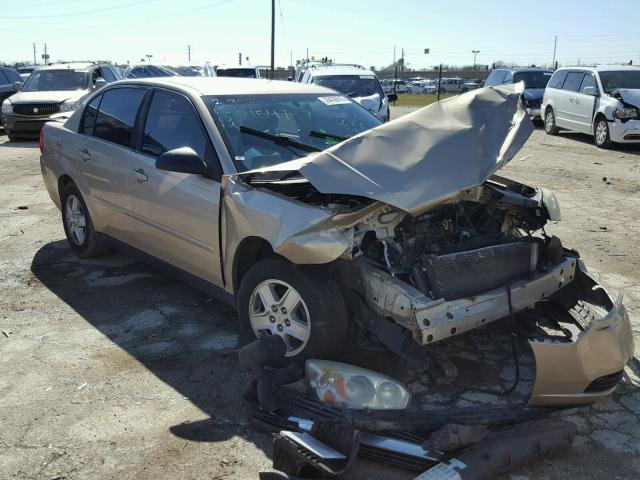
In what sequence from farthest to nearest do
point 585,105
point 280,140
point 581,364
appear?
point 585,105 < point 280,140 < point 581,364

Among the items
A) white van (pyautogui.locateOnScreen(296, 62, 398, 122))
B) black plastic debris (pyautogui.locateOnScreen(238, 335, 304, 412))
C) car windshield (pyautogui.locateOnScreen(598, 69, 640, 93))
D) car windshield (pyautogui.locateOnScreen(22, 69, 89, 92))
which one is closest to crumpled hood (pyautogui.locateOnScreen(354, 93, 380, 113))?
white van (pyautogui.locateOnScreen(296, 62, 398, 122))

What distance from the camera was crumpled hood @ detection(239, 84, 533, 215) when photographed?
3.39m

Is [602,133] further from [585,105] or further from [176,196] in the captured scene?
[176,196]

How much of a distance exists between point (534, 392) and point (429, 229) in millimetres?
1116

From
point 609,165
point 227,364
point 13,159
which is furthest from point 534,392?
point 13,159

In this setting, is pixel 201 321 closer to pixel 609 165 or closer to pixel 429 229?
pixel 429 229

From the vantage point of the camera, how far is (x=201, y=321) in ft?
15.4

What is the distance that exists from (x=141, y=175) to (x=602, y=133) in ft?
39.4

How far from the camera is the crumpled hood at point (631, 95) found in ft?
42.8

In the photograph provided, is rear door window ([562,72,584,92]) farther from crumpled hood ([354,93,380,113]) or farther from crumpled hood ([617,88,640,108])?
crumpled hood ([354,93,380,113])

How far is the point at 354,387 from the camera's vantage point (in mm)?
3346

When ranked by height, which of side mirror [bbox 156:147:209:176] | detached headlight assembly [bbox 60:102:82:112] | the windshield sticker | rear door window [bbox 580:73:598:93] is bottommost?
side mirror [bbox 156:147:209:176]

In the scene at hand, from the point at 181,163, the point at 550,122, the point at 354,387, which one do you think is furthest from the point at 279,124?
the point at 550,122

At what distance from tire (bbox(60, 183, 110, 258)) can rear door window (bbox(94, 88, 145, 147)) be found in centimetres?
77
